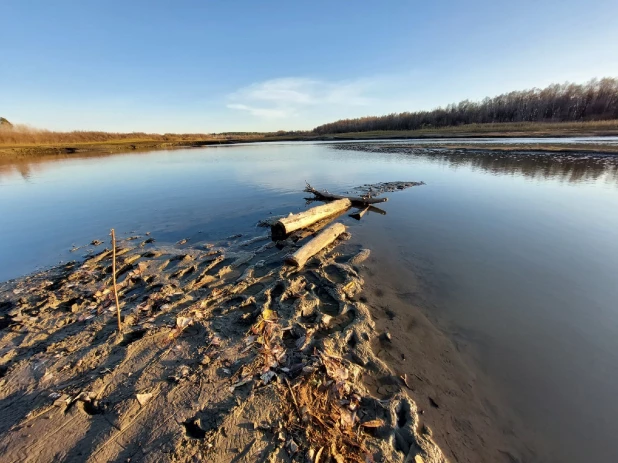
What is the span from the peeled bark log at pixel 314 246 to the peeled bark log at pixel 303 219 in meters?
1.38

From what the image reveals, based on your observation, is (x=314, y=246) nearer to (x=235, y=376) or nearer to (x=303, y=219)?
(x=303, y=219)

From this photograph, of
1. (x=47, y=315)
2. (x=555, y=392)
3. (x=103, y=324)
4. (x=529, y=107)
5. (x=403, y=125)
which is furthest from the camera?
(x=403, y=125)

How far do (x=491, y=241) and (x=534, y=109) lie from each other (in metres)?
110

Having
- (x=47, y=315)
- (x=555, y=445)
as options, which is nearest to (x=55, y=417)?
(x=47, y=315)

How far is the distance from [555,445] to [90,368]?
20.8 feet

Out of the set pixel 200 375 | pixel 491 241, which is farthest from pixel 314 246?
pixel 491 241

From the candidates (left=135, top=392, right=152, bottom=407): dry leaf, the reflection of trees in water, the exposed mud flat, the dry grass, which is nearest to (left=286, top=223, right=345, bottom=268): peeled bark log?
the exposed mud flat

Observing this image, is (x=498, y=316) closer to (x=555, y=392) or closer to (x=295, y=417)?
(x=555, y=392)

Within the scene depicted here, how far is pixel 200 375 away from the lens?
12.3ft

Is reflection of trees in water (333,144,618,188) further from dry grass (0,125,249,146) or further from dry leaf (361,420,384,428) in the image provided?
dry grass (0,125,249,146)

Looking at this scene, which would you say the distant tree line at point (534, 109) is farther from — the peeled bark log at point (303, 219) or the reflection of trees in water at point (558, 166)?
the peeled bark log at point (303, 219)

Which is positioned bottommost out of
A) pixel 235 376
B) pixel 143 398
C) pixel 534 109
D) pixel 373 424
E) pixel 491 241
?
pixel 491 241

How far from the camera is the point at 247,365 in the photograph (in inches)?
155

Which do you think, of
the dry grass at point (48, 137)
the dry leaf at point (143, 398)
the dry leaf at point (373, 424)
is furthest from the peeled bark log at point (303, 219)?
the dry grass at point (48, 137)
